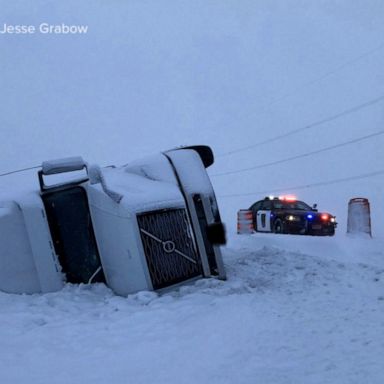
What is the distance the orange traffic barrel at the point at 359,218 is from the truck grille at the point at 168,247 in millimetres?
6557

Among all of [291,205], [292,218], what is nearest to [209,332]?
[292,218]

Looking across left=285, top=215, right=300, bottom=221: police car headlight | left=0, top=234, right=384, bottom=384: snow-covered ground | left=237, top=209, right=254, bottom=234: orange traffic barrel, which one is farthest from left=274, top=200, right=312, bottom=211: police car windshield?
left=0, top=234, right=384, bottom=384: snow-covered ground

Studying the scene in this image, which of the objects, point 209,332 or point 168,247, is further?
point 168,247

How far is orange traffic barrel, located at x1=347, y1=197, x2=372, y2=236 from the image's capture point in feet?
36.4

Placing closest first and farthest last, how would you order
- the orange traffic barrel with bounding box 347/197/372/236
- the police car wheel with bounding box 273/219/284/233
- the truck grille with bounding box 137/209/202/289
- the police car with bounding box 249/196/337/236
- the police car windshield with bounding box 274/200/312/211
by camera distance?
1. the truck grille with bounding box 137/209/202/289
2. the orange traffic barrel with bounding box 347/197/372/236
3. the police car with bounding box 249/196/337/236
4. the police car wheel with bounding box 273/219/284/233
5. the police car windshield with bounding box 274/200/312/211

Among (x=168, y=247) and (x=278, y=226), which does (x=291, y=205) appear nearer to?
(x=278, y=226)

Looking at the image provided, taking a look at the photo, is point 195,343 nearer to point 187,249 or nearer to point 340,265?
point 187,249

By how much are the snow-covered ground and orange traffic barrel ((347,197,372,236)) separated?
485 cm

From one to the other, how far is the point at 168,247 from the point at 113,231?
2.29 feet

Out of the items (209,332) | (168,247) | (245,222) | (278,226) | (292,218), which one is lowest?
(278,226)

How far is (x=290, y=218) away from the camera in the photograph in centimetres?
1399

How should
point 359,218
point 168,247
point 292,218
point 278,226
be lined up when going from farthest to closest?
point 278,226 → point 292,218 → point 359,218 → point 168,247

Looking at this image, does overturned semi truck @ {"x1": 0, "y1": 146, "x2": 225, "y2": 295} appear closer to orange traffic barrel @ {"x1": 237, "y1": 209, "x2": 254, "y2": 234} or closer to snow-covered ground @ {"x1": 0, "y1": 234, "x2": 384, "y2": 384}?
snow-covered ground @ {"x1": 0, "y1": 234, "x2": 384, "y2": 384}

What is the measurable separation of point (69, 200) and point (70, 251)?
0.66 m
